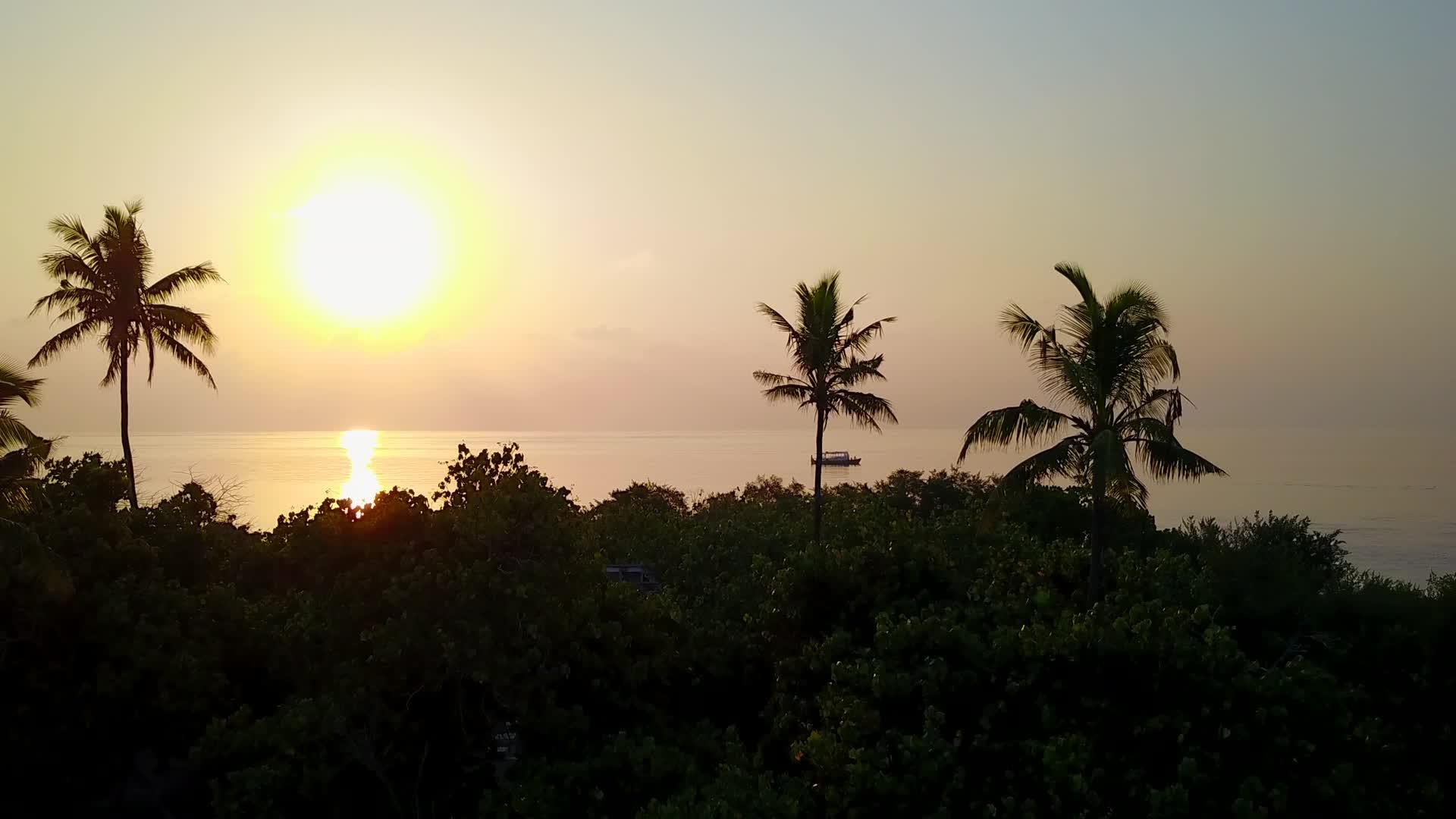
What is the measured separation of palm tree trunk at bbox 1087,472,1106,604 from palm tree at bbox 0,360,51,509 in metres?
18.9

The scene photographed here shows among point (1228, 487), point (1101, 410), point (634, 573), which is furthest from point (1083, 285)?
point (1228, 487)

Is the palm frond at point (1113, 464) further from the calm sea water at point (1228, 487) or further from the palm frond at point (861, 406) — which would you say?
the calm sea water at point (1228, 487)

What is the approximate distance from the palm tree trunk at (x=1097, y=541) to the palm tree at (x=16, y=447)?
62.1ft

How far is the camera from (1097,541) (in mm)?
18797

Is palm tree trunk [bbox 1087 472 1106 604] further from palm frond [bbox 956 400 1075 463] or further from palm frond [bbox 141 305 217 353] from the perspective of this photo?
palm frond [bbox 141 305 217 353]

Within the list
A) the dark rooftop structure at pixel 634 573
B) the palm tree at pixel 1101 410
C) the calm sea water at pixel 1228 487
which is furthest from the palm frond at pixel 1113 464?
the calm sea water at pixel 1228 487

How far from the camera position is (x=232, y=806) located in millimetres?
12086

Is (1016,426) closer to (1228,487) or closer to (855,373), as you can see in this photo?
(855,373)

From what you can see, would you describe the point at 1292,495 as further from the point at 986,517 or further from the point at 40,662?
the point at 40,662

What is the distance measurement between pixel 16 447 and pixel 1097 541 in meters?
20.2

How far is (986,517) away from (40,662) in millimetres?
17555

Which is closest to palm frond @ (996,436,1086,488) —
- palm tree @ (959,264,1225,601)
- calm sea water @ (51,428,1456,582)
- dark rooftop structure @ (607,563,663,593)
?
palm tree @ (959,264,1225,601)

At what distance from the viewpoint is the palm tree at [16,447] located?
15.2 metres

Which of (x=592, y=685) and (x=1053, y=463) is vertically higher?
(x=1053, y=463)
